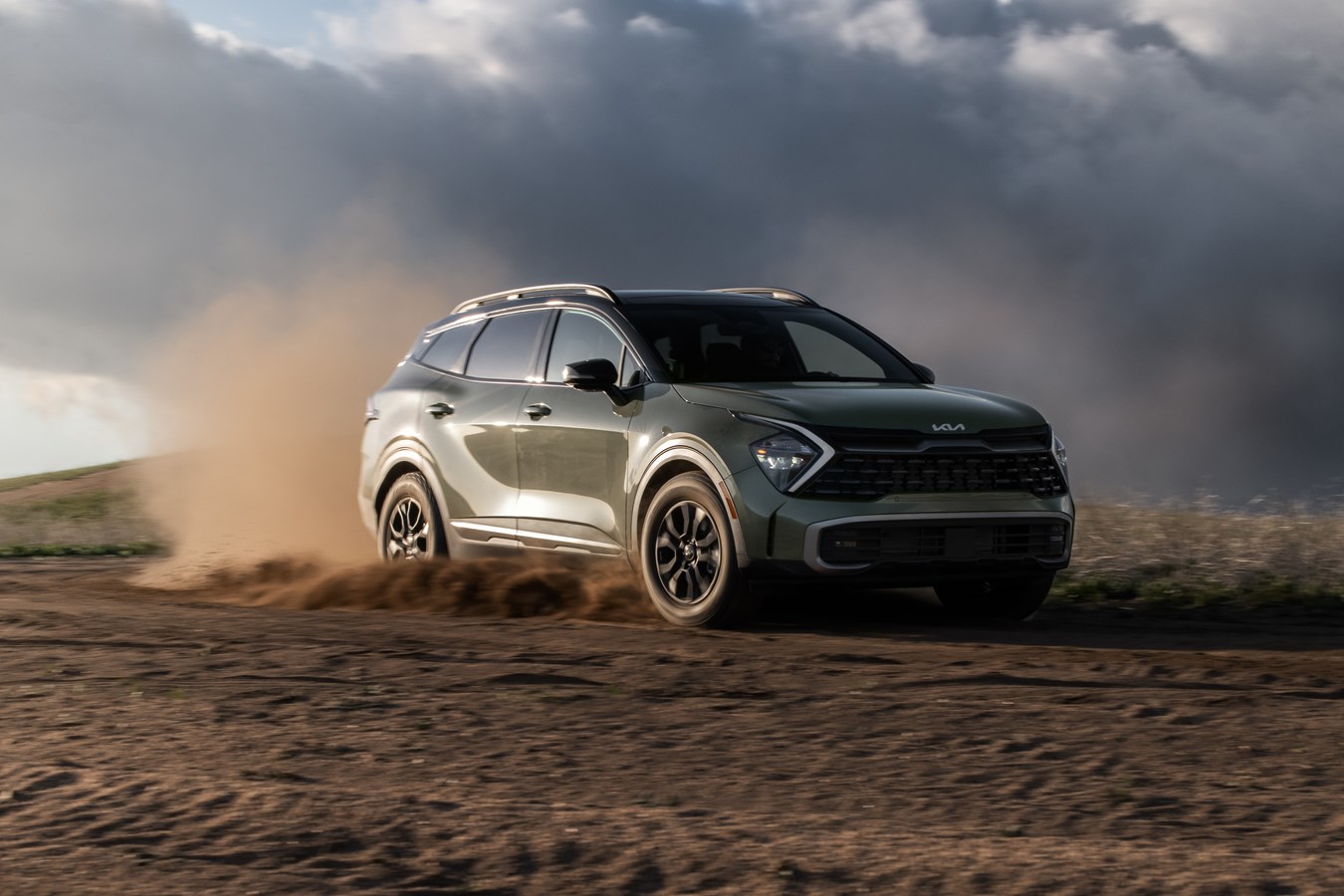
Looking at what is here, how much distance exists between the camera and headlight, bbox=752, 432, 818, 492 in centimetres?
800

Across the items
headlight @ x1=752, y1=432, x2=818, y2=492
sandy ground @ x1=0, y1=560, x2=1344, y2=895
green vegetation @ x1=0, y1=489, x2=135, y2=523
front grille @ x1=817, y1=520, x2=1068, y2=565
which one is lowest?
sandy ground @ x1=0, y1=560, x2=1344, y2=895

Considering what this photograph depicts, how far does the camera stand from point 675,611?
8516mm

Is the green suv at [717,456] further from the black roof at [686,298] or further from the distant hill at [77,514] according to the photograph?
the distant hill at [77,514]

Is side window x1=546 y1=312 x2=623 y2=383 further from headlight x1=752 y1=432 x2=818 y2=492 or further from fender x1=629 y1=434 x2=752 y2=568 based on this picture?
headlight x1=752 y1=432 x2=818 y2=492

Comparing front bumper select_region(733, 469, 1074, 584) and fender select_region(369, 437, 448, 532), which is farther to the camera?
fender select_region(369, 437, 448, 532)

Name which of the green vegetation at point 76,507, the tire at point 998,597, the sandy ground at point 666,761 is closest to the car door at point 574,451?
the sandy ground at point 666,761

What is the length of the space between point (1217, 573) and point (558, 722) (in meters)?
6.58

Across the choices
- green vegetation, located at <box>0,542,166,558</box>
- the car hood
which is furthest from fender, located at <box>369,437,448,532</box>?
green vegetation, located at <box>0,542,166,558</box>

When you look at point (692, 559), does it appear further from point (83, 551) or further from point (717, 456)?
point (83, 551)

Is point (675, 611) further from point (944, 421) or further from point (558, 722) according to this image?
point (558, 722)

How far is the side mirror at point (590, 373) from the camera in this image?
8.82 metres

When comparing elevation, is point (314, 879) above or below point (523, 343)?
below

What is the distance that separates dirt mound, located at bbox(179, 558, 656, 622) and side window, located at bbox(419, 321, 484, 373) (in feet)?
4.12

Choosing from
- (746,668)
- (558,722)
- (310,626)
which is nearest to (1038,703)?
(746,668)
